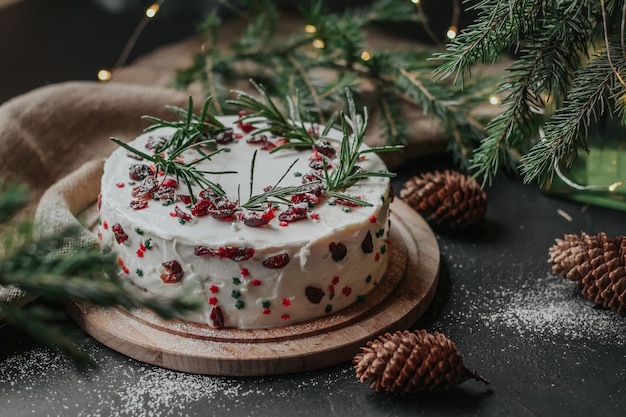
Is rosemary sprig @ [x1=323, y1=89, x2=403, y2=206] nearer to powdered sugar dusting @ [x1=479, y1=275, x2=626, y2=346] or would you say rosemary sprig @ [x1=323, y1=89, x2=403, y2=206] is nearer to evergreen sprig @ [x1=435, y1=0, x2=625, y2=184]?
evergreen sprig @ [x1=435, y1=0, x2=625, y2=184]

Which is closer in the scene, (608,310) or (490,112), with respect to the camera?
(608,310)

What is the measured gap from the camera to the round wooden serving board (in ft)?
5.61

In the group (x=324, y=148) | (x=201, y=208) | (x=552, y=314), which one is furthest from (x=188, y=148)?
(x=552, y=314)

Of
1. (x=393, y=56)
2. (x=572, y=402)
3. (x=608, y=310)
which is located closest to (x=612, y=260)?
(x=608, y=310)

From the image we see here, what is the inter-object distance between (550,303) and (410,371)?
1.75 feet

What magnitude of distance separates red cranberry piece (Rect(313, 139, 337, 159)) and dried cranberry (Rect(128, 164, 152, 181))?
418mm

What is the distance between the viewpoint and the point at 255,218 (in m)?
1.73

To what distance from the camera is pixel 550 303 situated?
6.47 ft

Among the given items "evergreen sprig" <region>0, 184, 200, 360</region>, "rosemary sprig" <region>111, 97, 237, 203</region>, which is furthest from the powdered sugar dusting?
"evergreen sprig" <region>0, 184, 200, 360</region>

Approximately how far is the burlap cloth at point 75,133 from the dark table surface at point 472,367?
0.40 m

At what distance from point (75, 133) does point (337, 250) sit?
1104 millimetres

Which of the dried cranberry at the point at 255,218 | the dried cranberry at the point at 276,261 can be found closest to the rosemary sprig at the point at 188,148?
the dried cranberry at the point at 255,218

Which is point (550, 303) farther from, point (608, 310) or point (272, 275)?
point (272, 275)

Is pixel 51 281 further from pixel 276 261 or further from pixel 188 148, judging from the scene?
pixel 188 148
